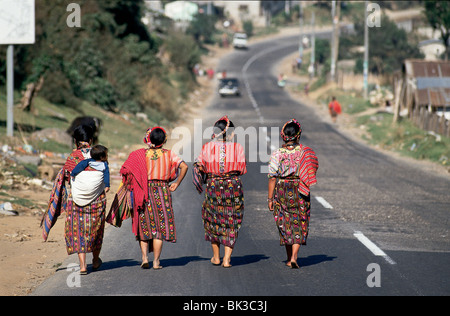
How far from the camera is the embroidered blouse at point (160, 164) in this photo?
8.36 metres

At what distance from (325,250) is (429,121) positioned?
2132 centimetres

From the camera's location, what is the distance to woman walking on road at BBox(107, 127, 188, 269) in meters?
8.33

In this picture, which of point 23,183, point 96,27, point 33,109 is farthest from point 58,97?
point 23,183

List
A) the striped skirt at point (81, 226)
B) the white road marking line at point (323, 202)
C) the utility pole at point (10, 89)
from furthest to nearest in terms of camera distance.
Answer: the utility pole at point (10, 89)
the white road marking line at point (323, 202)
the striped skirt at point (81, 226)

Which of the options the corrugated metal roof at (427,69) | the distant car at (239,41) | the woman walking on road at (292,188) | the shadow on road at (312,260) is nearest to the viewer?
the woman walking on road at (292,188)

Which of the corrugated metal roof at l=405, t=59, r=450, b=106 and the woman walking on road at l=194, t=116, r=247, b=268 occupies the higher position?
the corrugated metal roof at l=405, t=59, r=450, b=106

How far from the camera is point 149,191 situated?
27.5 ft

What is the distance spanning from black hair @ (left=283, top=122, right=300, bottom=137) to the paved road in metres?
1.64

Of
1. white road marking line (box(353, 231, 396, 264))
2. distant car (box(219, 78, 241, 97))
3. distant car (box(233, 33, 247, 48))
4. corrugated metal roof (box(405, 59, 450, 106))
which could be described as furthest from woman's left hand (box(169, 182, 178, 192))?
distant car (box(233, 33, 247, 48))

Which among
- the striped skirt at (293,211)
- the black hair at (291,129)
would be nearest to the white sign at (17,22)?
the black hair at (291,129)

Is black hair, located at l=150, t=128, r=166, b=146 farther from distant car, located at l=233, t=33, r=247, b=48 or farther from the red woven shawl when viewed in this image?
distant car, located at l=233, t=33, r=247, b=48

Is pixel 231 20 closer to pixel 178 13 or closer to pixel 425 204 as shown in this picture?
pixel 178 13

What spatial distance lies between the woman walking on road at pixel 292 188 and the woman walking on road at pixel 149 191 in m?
1.20

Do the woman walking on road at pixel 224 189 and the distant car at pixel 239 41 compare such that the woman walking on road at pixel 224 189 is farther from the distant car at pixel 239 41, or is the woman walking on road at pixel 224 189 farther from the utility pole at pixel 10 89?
the distant car at pixel 239 41
